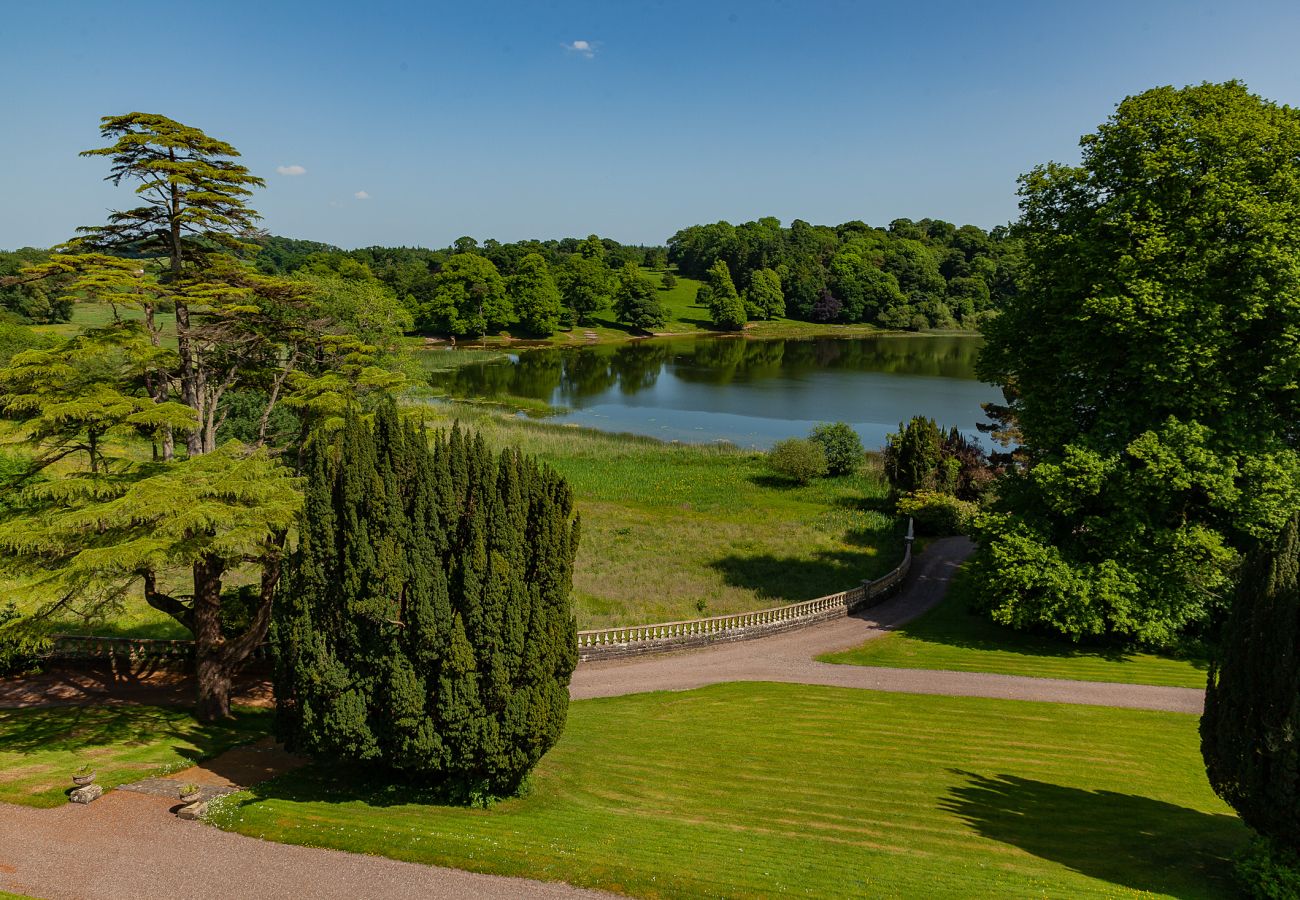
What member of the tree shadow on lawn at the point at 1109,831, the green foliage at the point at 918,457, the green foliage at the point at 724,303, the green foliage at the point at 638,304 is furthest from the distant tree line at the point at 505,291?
the tree shadow on lawn at the point at 1109,831

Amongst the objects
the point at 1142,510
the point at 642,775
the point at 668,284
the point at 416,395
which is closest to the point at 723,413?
the point at 416,395

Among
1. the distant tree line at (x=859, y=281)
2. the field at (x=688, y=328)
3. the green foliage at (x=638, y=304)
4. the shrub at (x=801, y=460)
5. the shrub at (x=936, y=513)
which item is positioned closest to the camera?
the shrub at (x=936, y=513)

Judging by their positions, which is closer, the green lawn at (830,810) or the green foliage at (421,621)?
the green lawn at (830,810)

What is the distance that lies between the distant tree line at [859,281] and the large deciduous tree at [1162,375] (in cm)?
11489

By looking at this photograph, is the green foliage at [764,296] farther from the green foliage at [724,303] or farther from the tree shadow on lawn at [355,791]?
the tree shadow on lawn at [355,791]

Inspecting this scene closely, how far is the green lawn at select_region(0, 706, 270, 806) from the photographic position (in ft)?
44.4

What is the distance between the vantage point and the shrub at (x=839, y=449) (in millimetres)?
48625

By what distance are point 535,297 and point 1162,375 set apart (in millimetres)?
108633

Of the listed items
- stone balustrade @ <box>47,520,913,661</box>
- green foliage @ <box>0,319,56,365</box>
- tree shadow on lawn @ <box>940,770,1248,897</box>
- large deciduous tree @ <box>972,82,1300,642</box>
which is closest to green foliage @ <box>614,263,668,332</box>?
green foliage @ <box>0,319,56,365</box>

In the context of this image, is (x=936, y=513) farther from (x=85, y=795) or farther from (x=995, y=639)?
(x=85, y=795)

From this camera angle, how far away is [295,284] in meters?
18.8

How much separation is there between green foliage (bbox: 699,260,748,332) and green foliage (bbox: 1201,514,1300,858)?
127003 millimetres

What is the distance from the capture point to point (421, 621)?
40.0 ft

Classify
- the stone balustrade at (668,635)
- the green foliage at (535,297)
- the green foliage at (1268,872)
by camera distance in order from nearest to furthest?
the green foliage at (1268,872) → the stone balustrade at (668,635) → the green foliage at (535,297)
